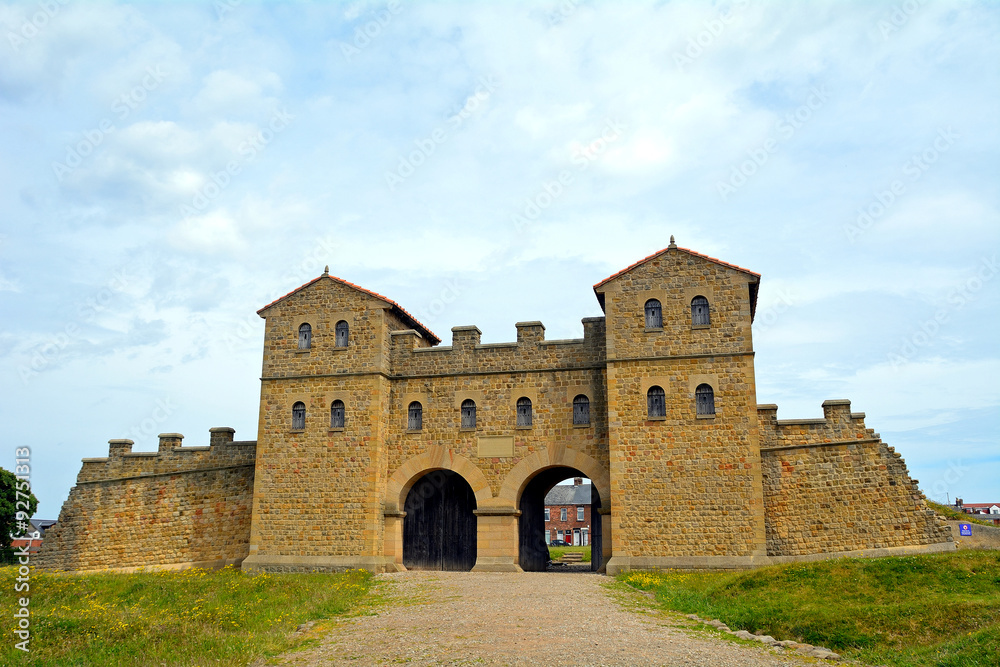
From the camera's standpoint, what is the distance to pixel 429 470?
82.2 ft

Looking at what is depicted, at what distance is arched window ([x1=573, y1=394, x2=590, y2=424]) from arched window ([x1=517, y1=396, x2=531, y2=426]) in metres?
1.42

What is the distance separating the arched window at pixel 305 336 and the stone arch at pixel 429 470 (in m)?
5.10

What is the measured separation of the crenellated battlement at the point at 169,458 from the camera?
89.7ft

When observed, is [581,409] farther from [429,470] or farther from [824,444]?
[824,444]

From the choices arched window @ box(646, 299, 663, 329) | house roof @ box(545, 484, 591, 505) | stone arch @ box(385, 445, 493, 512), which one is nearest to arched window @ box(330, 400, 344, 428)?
stone arch @ box(385, 445, 493, 512)

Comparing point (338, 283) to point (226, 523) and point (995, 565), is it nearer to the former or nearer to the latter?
point (226, 523)

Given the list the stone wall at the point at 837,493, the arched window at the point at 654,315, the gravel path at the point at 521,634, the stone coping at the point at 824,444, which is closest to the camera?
the gravel path at the point at 521,634

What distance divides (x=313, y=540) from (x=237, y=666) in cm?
1353

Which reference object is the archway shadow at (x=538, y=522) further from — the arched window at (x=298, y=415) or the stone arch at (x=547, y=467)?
the arched window at (x=298, y=415)

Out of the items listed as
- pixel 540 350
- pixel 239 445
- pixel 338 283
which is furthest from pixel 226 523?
pixel 540 350

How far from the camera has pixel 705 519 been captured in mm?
22156

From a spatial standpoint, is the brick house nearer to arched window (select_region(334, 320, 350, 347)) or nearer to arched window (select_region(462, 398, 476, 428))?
arched window (select_region(462, 398, 476, 428))

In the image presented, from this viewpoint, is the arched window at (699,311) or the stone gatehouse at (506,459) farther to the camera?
the arched window at (699,311)

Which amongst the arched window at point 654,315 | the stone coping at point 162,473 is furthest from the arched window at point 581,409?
the stone coping at point 162,473
